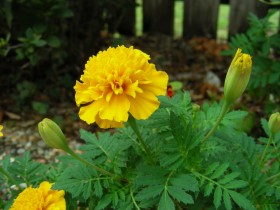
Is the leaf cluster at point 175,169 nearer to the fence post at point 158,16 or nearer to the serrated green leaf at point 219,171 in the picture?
the serrated green leaf at point 219,171

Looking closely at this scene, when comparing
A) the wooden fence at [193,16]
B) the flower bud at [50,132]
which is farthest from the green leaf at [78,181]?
the wooden fence at [193,16]

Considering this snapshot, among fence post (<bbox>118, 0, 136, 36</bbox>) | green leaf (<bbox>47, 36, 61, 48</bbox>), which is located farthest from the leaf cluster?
fence post (<bbox>118, 0, 136, 36</bbox>)

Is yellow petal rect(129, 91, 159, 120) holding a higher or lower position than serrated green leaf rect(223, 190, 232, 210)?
higher

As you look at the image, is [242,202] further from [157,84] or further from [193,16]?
[193,16]

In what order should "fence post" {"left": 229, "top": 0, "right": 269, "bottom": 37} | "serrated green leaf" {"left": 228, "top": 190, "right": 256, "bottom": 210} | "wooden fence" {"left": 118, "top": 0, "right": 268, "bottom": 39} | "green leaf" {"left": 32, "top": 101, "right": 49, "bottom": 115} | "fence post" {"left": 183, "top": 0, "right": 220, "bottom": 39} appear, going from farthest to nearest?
"fence post" {"left": 183, "top": 0, "right": 220, "bottom": 39} → "wooden fence" {"left": 118, "top": 0, "right": 268, "bottom": 39} → "fence post" {"left": 229, "top": 0, "right": 269, "bottom": 37} → "green leaf" {"left": 32, "top": 101, "right": 49, "bottom": 115} → "serrated green leaf" {"left": 228, "top": 190, "right": 256, "bottom": 210}

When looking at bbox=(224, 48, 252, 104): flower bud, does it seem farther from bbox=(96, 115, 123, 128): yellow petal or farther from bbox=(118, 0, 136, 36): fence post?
bbox=(118, 0, 136, 36): fence post

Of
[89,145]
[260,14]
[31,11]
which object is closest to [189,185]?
[89,145]
